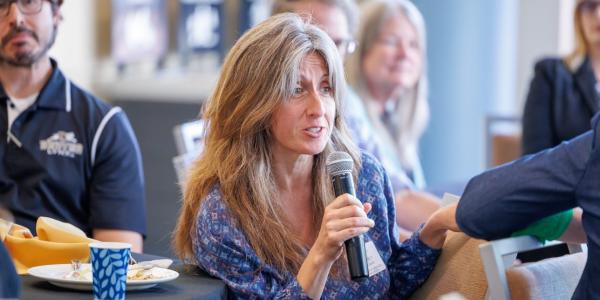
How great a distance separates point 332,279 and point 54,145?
1111 millimetres

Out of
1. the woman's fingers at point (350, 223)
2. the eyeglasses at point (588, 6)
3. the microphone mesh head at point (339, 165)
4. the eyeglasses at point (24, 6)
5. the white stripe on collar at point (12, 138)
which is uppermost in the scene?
the eyeglasses at point (24, 6)

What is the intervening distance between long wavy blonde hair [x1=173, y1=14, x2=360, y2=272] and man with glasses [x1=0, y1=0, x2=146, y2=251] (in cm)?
75

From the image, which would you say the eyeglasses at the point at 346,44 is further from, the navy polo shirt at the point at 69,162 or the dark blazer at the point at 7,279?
the dark blazer at the point at 7,279

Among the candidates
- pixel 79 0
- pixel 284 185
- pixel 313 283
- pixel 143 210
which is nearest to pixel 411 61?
pixel 143 210

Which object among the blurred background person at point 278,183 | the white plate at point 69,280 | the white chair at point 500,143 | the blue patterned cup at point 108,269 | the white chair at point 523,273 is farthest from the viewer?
the white chair at point 500,143

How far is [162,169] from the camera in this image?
7.39 m

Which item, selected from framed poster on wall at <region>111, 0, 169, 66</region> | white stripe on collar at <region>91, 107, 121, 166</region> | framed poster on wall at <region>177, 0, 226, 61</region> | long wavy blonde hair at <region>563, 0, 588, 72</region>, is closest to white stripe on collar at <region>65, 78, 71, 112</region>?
white stripe on collar at <region>91, 107, 121, 166</region>

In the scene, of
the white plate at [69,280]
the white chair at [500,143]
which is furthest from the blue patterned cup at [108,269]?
the white chair at [500,143]

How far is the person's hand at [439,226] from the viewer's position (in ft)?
7.57

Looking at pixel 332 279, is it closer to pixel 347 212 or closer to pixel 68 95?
pixel 347 212

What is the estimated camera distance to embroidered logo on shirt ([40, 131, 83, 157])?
3.02m

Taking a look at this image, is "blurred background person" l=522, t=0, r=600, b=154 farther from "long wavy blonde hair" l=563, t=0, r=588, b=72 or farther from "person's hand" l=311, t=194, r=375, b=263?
"person's hand" l=311, t=194, r=375, b=263

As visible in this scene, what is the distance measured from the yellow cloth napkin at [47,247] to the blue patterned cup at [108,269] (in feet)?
1.07

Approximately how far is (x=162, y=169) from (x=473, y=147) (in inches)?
87.0
